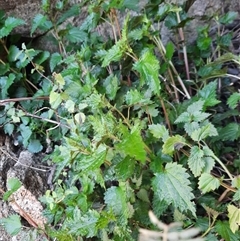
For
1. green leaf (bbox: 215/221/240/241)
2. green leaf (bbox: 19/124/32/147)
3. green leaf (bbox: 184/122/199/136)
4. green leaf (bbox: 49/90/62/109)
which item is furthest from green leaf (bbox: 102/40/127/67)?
green leaf (bbox: 215/221/240/241)

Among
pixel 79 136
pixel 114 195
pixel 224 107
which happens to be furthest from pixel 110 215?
pixel 224 107

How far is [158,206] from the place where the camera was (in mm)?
992

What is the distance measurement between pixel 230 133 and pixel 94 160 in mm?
488

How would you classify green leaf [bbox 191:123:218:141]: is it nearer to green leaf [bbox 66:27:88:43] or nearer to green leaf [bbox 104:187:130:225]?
green leaf [bbox 104:187:130:225]

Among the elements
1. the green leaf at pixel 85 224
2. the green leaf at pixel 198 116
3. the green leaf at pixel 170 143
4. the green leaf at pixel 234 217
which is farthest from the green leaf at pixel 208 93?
the green leaf at pixel 85 224

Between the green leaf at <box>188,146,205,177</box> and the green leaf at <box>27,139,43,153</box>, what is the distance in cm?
53

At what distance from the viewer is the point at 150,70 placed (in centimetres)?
99

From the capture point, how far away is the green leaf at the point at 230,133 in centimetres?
116

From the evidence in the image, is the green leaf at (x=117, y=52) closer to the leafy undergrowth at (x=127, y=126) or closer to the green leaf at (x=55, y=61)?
the leafy undergrowth at (x=127, y=126)

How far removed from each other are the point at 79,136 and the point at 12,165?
1.16 ft

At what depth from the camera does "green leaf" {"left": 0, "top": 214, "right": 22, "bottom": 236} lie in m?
1.01

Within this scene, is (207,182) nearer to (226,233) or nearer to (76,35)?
(226,233)

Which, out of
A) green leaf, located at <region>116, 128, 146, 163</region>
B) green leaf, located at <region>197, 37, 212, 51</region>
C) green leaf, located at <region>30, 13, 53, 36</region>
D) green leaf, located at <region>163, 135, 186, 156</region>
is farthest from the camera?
green leaf, located at <region>197, 37, 212, 51</region>

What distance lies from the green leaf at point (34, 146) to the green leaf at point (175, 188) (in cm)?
49
